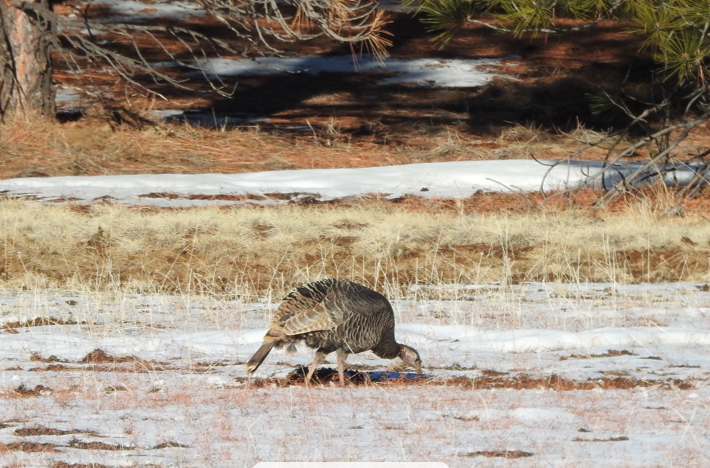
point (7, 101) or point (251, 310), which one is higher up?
point (7, 101)

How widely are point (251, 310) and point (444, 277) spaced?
217 centimetres

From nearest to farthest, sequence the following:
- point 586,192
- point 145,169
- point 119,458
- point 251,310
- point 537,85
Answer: point 119,458
point 251,310
point 586,192
point 145,169
point 537,85

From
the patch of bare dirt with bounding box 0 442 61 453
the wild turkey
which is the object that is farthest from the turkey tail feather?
the patch of bare dirt with bounding box 0 442 61 453

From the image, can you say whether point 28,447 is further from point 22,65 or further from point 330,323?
point 22,65

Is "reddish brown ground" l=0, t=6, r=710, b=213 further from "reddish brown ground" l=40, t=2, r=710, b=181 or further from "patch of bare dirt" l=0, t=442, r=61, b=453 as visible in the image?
"patch of bare dirt" l=0, t=442, r=61, b=453

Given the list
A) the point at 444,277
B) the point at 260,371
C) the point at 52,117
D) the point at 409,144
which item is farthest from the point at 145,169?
the point at 260,371

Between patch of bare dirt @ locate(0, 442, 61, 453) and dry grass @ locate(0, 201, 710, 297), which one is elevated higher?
patch of bare dirt @ locate(0, 442, 61, 453)

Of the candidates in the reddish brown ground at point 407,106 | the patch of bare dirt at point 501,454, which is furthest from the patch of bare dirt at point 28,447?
the reddish brown ground at point 407,106

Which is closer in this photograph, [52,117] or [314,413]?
[314,413]

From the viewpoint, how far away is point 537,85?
74.3ft

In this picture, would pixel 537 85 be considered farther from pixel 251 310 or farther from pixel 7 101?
pixel 251 310

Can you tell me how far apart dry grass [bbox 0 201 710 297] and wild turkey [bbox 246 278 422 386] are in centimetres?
290

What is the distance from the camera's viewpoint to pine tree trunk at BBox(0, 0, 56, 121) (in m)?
15.4

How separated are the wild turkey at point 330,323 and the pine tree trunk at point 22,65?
11.5 metres
